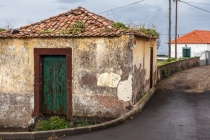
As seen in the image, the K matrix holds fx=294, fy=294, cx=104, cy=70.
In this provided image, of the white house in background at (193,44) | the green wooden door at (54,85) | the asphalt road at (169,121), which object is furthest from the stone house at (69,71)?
the white house in background at (193,44)

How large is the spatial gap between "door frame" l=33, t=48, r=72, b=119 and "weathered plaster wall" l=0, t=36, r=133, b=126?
15 cm

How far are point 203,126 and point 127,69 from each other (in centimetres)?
316

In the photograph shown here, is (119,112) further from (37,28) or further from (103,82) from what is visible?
(37,28)

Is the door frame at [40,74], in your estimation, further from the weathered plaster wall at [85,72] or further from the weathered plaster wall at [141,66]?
the weathered plaster wall at [141,66]

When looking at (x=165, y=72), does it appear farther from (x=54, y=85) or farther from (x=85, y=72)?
(x=54, y=85)

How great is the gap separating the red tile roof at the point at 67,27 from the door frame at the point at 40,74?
1.96 ft

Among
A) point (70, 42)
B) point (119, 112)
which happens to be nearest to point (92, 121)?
point (119, 112)

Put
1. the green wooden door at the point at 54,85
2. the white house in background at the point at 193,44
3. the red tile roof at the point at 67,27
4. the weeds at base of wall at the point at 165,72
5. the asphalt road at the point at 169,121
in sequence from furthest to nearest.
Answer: the white house in background at the point at 193,44, the weeds at base of wall at the point at 165,72, the green wooden door at the point at 54,85, the red tile roof at the point at 67,27, the asphalt road at the point at 169,121

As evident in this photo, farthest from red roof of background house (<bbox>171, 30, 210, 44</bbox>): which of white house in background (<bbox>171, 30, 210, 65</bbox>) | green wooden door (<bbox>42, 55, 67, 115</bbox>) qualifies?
green wooden door (<bbox>42, 55, 67, 115</bbox>)

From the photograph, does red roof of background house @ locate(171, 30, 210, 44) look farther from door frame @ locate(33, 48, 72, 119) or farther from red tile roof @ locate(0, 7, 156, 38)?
door frame @ locate(33, 48, 72, 119)

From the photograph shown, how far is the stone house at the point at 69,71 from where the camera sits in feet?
34.5

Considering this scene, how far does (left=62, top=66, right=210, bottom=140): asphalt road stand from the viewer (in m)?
8.30

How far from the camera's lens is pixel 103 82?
35.0 feet

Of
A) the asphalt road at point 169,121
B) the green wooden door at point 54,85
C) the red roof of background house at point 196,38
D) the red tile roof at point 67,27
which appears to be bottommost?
the asphalt road at point 169,121
